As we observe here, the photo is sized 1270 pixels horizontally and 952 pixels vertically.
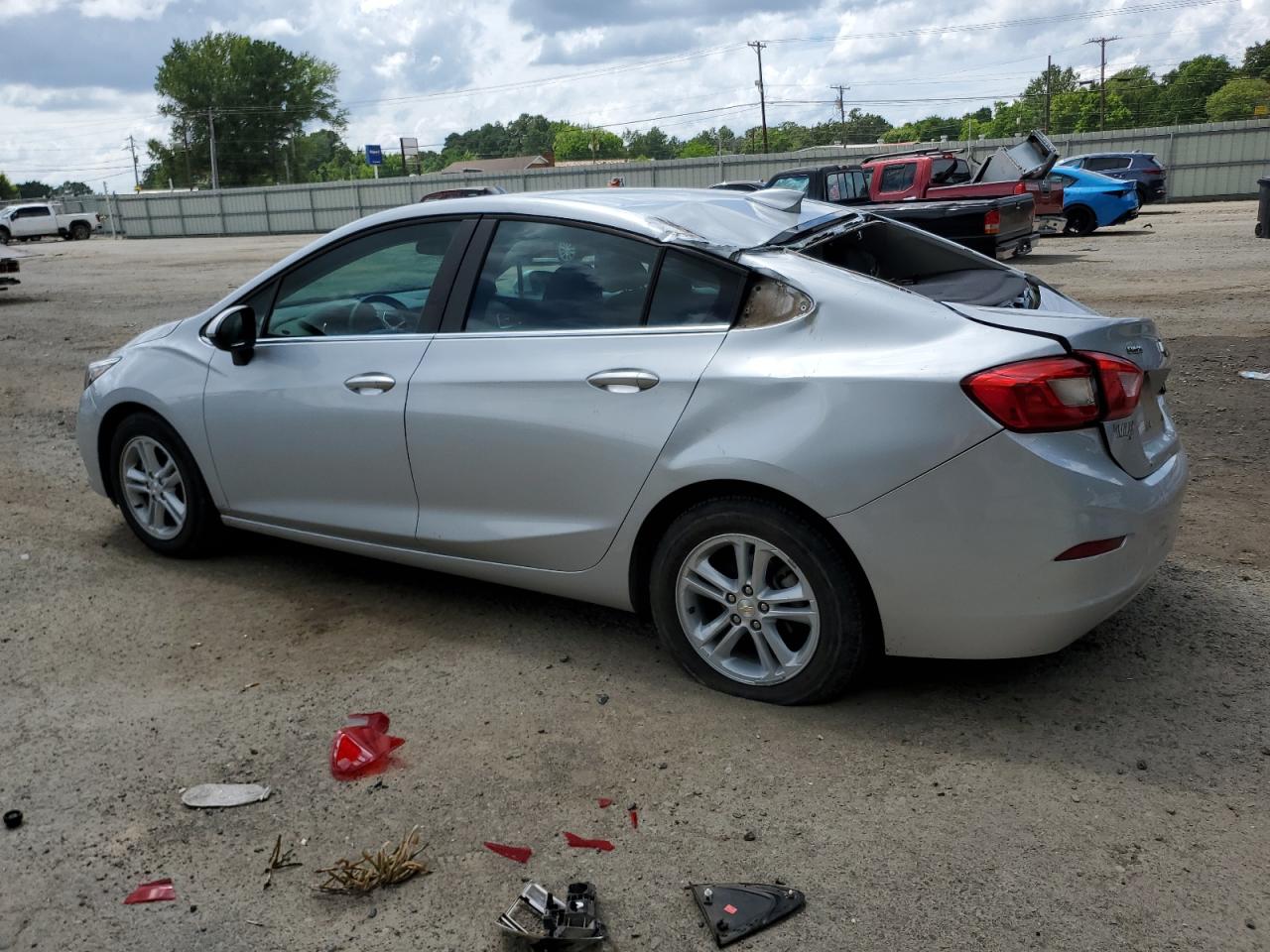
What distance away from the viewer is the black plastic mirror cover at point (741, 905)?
104 inches

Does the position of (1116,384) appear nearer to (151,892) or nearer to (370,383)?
(370,383)

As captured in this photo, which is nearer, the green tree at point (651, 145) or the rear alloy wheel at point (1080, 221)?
the rear alloy wheel at point (1080, 221)

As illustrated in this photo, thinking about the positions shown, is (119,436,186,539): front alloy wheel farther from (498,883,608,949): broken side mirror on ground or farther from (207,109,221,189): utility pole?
(207,109,221,189): utility pole

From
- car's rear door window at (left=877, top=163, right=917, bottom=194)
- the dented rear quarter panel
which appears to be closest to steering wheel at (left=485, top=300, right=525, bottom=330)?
the dented rear quarter panel

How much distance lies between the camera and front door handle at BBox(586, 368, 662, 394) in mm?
3729

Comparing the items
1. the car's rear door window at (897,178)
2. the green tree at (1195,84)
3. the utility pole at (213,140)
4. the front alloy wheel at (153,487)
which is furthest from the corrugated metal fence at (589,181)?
the green tree at (1195,84)

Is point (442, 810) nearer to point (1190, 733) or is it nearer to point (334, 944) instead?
point (334, 944)

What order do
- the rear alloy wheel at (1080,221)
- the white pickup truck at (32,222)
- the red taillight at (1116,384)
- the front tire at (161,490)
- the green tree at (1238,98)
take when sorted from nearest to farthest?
the red taillight at (1116,384), the front tire at (161,490), the rear alloy wheel at (1080,221), the white pickup truck at (32,222), the green tree at (1238,98)

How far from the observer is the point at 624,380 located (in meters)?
3.77

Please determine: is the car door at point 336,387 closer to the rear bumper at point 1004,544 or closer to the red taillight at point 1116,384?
the rear bumper at point 1004,544

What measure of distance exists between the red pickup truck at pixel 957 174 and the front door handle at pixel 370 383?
50.4 ft

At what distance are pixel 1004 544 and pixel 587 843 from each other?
1.41m

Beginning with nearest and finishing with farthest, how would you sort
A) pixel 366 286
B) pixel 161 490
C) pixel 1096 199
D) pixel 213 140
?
pixel 366 286 < pixel 161 490 < pixel 1096 199 < pixel 213 140

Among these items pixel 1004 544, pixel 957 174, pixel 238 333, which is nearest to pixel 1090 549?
pixel 1004 544
